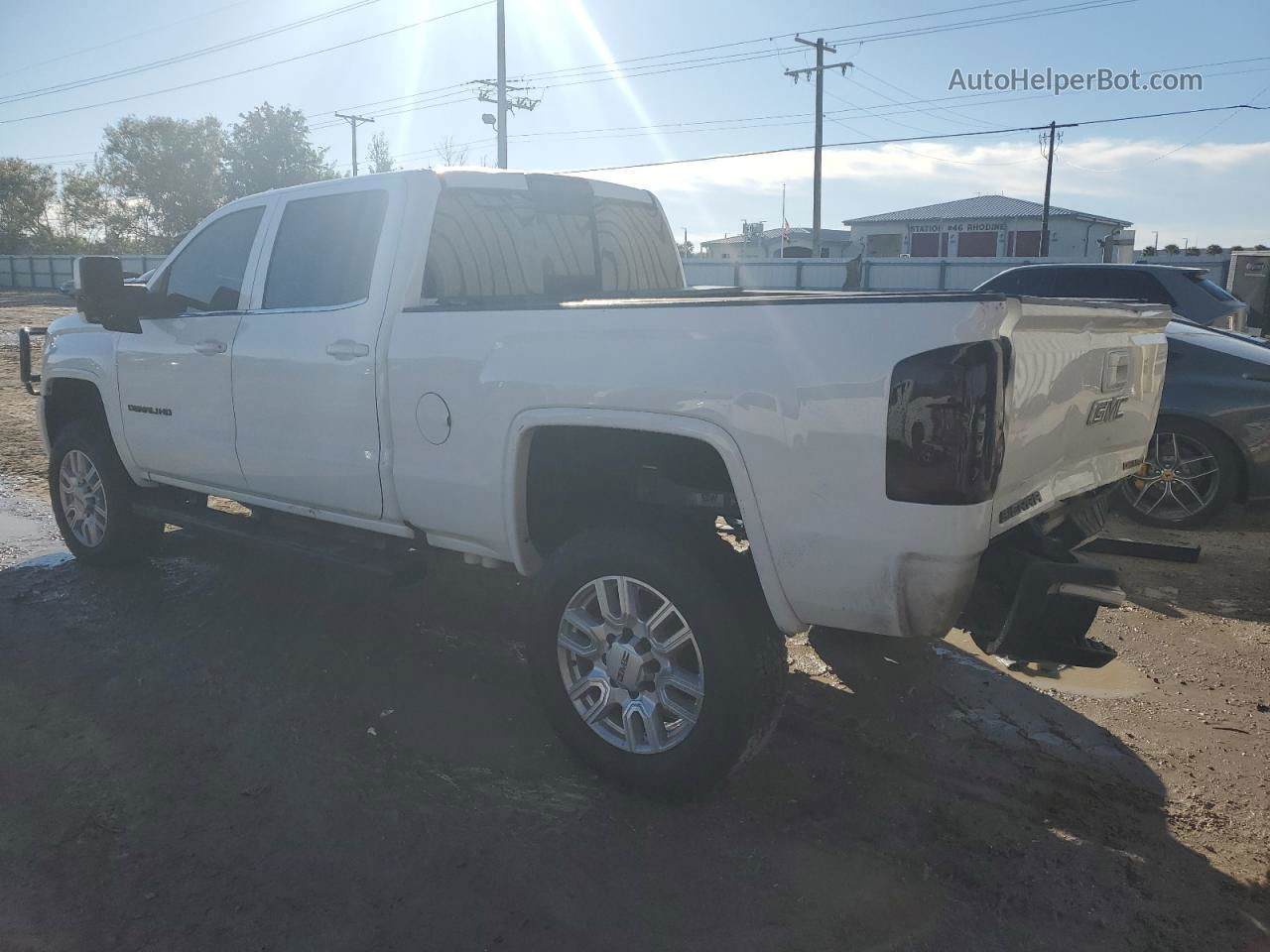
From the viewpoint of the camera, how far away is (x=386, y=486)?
4023 millimetres

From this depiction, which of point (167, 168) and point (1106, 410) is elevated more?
point (167, 168)

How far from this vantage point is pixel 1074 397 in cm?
312

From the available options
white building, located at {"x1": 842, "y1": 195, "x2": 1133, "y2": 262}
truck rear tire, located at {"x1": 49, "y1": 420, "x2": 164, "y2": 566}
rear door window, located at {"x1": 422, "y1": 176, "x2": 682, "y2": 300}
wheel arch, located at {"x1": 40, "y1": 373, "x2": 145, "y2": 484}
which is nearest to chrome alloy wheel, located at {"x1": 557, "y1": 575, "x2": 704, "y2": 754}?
rear door window, located at {"x1": 422, "y1": 176, "x2": 682, "y2": 300}

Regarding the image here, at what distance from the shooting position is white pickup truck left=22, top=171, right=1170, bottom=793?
2689mm

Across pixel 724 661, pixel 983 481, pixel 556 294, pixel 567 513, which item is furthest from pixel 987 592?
pixel 556 294

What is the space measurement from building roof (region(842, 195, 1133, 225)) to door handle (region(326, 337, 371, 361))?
190 ft

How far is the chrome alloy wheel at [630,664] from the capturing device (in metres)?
3.23

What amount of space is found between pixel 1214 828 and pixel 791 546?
1712 millimetres

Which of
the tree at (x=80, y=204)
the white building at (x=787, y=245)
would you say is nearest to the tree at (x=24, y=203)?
the tree at (x=80, y=204)

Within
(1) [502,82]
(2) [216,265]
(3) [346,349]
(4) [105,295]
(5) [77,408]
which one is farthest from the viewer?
(1) [502,82]

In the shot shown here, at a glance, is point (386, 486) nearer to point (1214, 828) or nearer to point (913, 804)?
point (913, 804)

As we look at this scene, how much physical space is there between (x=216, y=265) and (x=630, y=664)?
10.9ft

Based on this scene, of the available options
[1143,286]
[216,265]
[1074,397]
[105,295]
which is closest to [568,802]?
[1074,397]

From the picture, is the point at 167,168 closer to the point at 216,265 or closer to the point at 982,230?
the point at 982,230
